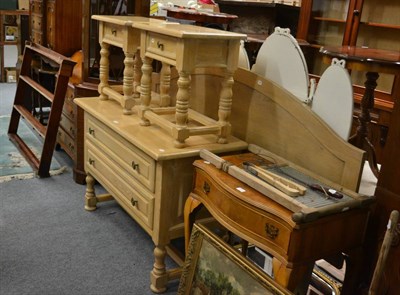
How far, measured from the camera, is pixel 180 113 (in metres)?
1.92

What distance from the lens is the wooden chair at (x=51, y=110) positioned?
3.16 metres

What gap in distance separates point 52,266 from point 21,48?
4330 mm

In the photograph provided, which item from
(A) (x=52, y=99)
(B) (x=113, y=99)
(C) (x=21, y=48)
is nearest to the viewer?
(B) (x=113, y=99)

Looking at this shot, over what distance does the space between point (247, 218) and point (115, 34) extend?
4.47ft

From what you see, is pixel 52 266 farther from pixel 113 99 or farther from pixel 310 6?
pixel 310 6

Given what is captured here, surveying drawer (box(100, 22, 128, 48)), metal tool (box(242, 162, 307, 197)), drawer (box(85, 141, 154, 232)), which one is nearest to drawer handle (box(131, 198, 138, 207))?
drawer (box(85, 141, 154, 232))

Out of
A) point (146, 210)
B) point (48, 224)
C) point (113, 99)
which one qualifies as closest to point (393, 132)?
point (146, 210)

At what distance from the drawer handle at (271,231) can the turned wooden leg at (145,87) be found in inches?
37.5

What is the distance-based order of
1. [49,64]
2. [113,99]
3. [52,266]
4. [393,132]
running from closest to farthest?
[393,132], [52,266], [113,99], [49,64]

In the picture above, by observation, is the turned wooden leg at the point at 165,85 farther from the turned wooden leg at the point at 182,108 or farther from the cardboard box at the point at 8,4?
the cardboard box at the point at 8,4

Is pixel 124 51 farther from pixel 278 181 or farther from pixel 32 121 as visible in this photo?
pixel 32 121

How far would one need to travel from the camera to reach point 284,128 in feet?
6.05

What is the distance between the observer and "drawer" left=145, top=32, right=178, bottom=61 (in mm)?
1891

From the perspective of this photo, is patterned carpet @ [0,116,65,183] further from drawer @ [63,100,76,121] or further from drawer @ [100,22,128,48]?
drawer @ [100,22,128,48]
